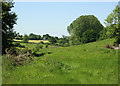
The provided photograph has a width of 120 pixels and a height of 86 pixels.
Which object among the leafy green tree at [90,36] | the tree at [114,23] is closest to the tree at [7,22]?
the tree at [114,23]

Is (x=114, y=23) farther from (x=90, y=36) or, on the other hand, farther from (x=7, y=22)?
(x=90, y=36)

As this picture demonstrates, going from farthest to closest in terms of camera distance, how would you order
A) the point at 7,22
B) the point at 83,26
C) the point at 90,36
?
the point at 83,26, the point at 90,36, the point at 7,22

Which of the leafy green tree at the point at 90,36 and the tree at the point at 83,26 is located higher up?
the tree at the point at 83,26

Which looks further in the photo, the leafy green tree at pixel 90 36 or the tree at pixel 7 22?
the leafy green tree at pixel 90 36

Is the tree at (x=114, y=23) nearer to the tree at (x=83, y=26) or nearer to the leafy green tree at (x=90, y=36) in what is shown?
the leafy green tree at (x=90, y=36)

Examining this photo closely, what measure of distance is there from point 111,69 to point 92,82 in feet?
10.5

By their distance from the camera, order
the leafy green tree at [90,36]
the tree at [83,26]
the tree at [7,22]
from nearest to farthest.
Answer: the tree at [7,22] → the leafy green tree at [90,36] → the tree at [83,26]

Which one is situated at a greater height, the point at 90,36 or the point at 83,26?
the point at 83,26

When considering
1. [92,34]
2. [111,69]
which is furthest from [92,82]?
[92,34]

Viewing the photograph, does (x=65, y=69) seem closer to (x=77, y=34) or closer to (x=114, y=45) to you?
(x=114, y=45)

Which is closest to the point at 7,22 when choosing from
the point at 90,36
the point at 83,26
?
the point at 90,36

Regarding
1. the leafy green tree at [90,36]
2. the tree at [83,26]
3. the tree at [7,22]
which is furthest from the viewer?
the tree at [83,26]

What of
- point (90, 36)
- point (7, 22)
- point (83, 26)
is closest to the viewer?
point (7, 22)

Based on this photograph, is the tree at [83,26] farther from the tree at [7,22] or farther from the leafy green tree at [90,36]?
the tree at [7,22]
